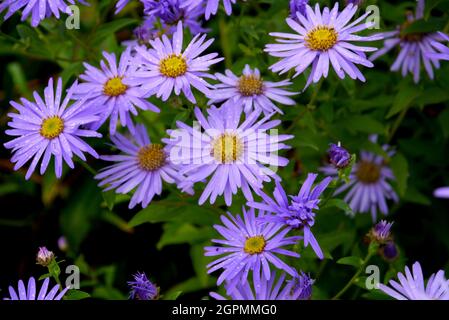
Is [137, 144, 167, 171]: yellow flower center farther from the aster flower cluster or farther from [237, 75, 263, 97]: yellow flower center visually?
[237, 75, 263, 97]: yellow flower center

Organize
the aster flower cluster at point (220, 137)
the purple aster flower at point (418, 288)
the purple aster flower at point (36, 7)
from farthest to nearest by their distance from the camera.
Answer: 1. the purple aster flower at point (36, 7)
2. the aster flower cluster at point (220, 137)
3. the purple aster flower at point (418, 288)

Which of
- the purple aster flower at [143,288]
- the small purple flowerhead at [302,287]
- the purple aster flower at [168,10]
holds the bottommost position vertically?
the small purple flowerhead at [302,287]

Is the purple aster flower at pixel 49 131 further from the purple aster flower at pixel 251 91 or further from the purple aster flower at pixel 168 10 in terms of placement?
the purple aster flower at pixel 251 91

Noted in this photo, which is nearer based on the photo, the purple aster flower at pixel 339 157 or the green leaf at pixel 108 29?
the purple aster flower at pixel 339 157

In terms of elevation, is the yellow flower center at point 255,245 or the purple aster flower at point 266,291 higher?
the yellow flower center at point 255,245

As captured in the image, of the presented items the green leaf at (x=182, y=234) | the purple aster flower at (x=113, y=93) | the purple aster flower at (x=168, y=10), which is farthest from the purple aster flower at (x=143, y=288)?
the purple aster flower at (x=168, y=10)

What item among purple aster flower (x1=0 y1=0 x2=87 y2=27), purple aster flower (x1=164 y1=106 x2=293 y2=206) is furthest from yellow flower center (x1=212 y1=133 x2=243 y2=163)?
purple aster flower (x1=0 y1=0 x2=87 y2=27)

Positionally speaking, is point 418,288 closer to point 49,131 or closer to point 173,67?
point 173,67
